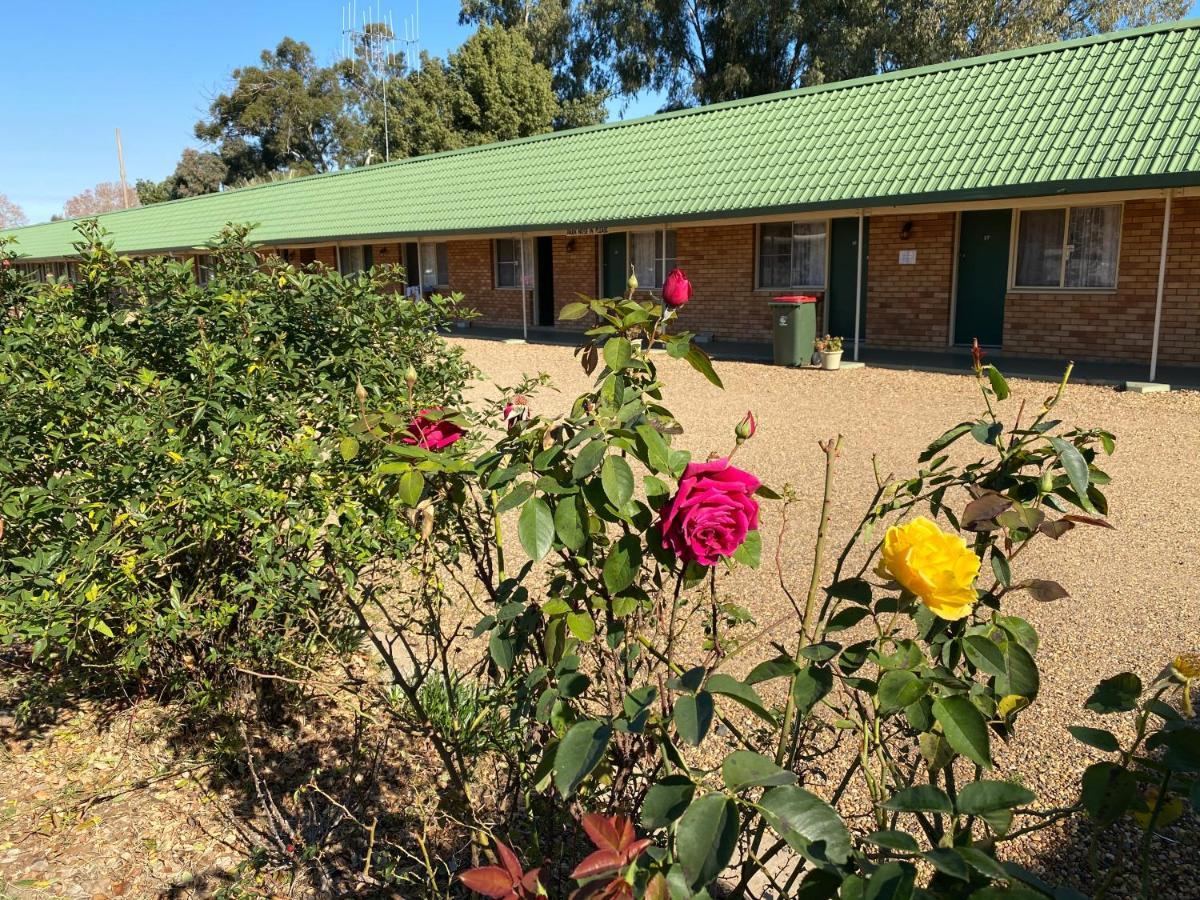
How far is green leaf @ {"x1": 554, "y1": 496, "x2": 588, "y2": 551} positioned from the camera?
5.37 feet

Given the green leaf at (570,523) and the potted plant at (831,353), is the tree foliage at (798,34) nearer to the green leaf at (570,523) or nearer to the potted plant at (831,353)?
the potted plant at (831,353)

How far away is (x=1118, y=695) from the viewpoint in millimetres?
1548

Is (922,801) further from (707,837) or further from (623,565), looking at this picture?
(623,565)

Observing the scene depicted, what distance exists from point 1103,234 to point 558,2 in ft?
123

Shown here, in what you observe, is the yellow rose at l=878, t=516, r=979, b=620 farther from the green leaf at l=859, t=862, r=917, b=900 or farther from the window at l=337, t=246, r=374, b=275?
the window at l=337, t=246, r=374, b=275

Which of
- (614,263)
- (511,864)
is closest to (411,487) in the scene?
(511,864)

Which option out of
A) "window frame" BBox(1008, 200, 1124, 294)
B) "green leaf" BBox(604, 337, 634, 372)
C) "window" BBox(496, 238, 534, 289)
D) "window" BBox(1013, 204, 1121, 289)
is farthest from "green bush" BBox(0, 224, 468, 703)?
"window" BBox(496, 238, 534, 289)

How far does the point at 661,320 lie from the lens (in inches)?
81.2

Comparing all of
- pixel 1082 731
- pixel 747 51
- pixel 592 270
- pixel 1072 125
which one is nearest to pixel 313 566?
pixel 1082 731

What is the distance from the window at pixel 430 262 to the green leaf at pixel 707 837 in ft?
80.5

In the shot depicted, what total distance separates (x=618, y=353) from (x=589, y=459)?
0.39 meters

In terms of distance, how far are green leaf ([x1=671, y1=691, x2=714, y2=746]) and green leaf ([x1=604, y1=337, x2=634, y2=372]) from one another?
2.42ft

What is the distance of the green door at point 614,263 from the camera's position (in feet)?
68.2

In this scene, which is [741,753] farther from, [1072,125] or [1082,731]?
[1072,125]
